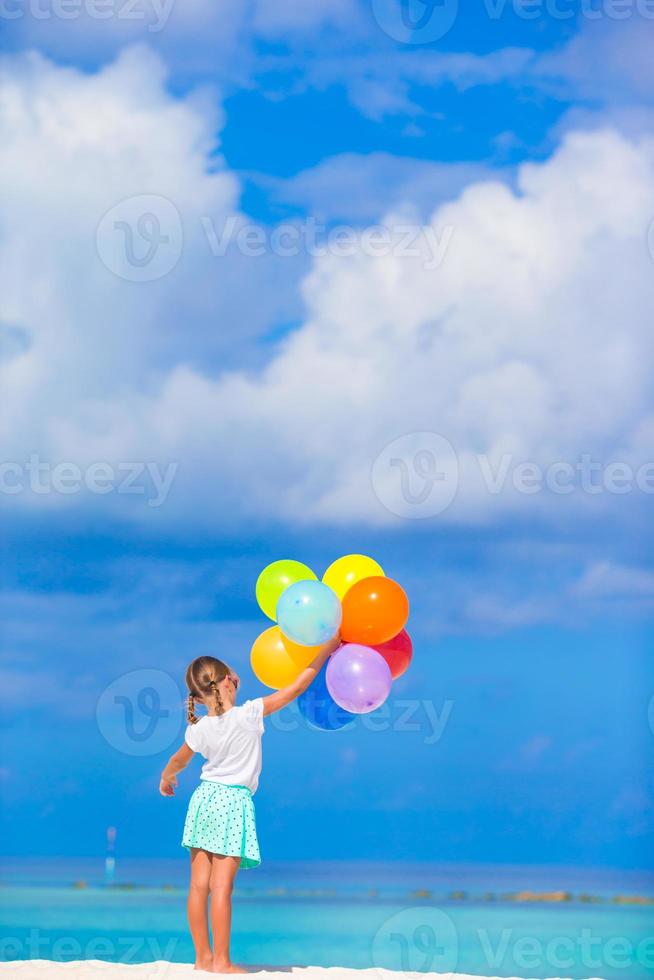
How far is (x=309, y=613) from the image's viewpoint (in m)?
5.02

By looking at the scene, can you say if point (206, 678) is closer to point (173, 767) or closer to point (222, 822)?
point (173, 767)

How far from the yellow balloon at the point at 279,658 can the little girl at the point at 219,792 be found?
0.22 metres

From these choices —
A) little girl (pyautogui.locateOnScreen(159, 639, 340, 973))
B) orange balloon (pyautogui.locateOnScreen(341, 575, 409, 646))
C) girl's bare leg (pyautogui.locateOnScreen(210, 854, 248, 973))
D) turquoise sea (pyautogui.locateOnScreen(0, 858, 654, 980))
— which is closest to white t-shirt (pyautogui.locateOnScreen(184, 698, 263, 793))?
little girl (pyautogui.locateOnScreen(159, 639, 340, 973))

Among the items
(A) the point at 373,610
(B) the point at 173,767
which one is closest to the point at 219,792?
(B) the point at 173,767

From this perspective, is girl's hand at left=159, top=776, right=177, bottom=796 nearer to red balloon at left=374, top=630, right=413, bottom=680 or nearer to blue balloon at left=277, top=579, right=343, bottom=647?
blue balloon at left=277, top=579, right=343, bottom=647

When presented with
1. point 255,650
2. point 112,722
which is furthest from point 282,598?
point 112,722

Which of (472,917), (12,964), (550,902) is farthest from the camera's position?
(550,902)

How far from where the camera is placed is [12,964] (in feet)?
17.9

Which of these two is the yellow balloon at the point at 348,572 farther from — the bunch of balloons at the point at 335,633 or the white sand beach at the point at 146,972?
the white sand beach at the point at 146,972

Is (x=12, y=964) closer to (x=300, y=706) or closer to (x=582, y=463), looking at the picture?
(x=300, y=706)

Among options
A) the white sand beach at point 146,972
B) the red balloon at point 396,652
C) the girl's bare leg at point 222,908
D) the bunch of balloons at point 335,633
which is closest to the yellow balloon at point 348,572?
the bunch of balloons at point 335,633

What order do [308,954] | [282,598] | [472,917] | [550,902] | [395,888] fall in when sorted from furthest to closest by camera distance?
[395,888] → [550,902] → [472,917] → [308,954] → [282,598]

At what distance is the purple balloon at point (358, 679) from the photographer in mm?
5016

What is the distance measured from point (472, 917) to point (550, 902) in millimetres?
1584
